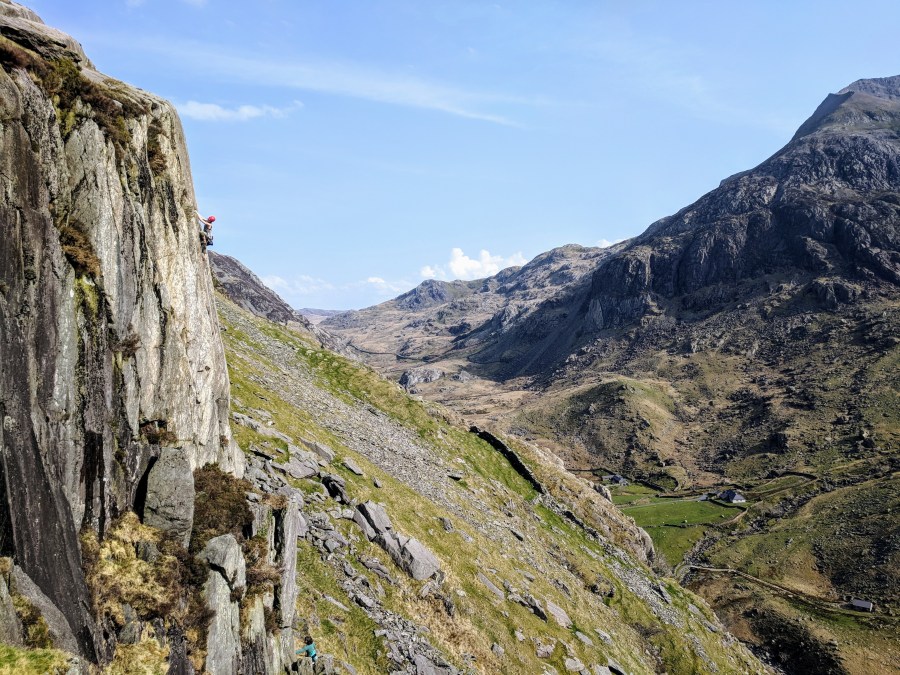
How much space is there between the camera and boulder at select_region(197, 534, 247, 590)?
1692cm

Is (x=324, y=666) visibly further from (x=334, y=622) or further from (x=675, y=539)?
(x=675, y=539)

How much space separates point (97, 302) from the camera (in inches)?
614

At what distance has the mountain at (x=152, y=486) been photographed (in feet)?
41.4

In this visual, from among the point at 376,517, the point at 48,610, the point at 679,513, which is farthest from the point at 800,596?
the point at 48,610

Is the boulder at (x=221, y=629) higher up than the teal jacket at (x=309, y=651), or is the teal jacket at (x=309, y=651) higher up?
the boulder at (x=221, y=629)

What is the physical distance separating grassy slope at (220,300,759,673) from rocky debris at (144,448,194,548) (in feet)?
27.2

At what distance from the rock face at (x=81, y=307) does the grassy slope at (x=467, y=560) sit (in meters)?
11.3

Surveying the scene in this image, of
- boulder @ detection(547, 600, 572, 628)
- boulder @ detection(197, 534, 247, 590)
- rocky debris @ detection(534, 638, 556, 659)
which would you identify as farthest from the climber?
boulder @ detection(547, 600, 572, 628)

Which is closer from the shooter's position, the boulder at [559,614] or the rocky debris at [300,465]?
the rocky debris at [300,465]

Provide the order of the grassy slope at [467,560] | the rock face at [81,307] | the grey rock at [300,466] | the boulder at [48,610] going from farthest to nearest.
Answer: the grey rock at [300,466], the grassy slope at [467,560], the rock face at [81,307], the boulder at [48,610]

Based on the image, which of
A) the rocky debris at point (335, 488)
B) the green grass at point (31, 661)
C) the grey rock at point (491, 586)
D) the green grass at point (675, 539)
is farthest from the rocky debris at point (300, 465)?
the green grass at point (675, 539)

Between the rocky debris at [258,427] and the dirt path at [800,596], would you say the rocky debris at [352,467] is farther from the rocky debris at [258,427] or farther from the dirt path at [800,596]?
the dirt path at [800,596]

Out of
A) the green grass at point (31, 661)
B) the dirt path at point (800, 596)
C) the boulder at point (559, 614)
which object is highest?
the green grass at point (31, 661)

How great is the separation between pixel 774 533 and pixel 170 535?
131 m
